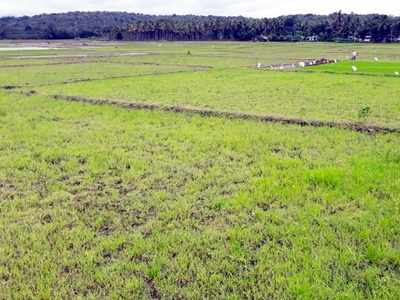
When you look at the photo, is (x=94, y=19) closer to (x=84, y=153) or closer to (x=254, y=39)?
(x=254, y=39)

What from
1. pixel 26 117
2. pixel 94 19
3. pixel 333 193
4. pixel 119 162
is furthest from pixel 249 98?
pixel 94 19

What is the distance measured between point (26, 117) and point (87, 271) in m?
9.13

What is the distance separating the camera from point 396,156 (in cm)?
775

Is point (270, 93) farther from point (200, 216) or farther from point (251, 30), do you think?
point (251, 30)

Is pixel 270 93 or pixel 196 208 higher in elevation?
pixel 270 93

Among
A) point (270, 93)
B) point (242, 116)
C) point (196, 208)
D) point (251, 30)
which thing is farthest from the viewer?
point (251, 30)

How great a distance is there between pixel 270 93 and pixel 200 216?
12353 mm

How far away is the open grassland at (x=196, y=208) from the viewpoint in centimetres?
391

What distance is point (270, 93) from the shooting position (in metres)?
17.0

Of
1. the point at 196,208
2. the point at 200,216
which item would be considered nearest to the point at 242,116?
the point at 196,208

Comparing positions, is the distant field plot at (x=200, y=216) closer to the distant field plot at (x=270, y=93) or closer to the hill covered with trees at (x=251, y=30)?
the distant field plot at (x=270, y=93)

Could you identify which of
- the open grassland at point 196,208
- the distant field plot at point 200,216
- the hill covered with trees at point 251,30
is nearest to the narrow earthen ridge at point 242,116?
the open grassland at point 196,208

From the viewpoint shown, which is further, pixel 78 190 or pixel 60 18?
pixel 60 18

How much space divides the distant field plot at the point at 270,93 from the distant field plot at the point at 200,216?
3305mm
